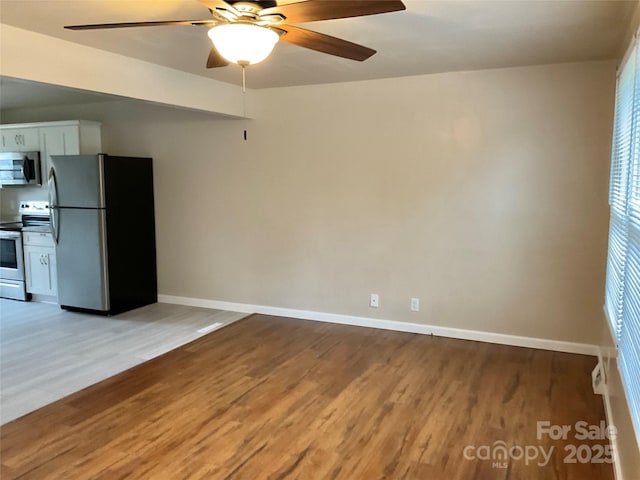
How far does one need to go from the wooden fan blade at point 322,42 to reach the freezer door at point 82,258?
3.39 m

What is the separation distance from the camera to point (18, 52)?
296 centimetres

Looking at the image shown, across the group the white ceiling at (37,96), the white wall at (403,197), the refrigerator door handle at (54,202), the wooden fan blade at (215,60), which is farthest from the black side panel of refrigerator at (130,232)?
the wooden fan blade at (215,60)

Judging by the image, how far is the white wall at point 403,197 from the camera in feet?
12.9

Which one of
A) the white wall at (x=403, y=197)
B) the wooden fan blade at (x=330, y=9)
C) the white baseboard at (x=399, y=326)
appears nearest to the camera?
the wooden fan blade at (x=330, y=9)

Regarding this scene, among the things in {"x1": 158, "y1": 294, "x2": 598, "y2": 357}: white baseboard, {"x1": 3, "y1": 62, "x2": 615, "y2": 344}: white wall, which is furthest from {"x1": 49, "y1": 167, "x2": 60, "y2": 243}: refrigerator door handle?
{"x1": 158, "y1": 294, "x2": 598, "y2": 357}: white baseboard

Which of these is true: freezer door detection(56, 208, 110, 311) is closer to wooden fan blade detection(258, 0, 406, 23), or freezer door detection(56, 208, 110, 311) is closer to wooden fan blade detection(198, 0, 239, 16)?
wooden fan blade detection(198, 0, 239, 16)

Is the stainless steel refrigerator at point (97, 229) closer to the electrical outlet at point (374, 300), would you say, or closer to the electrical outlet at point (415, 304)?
the electrical outlet at point (374, 300)

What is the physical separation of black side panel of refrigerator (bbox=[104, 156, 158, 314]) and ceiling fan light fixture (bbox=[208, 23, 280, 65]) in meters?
3.32

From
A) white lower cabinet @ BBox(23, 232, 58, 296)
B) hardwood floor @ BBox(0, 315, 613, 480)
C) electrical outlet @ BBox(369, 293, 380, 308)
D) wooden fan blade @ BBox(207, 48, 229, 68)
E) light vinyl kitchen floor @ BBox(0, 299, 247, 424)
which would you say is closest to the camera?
hardwood floor @ BBox(0, 315, 613, 480)

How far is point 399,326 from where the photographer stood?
4648mm

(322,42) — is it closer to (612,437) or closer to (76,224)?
(612,437)

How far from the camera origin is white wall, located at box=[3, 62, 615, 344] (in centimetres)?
394

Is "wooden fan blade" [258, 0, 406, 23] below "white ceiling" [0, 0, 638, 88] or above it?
below

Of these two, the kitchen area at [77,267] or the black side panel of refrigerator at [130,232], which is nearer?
the kitchen area at [77,267]
